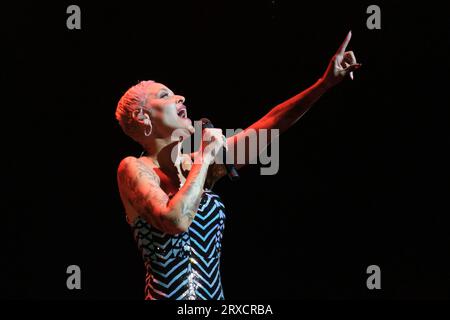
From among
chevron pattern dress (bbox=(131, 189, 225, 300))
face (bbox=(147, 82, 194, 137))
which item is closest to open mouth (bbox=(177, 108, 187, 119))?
face (bbox=(147, 82, 194, 137))

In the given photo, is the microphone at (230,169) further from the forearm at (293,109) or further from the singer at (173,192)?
the forearm at (293,109)

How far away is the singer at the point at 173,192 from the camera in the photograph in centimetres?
223

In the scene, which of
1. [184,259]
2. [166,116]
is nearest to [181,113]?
[166,116]

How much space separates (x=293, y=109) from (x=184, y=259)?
2.28 ft

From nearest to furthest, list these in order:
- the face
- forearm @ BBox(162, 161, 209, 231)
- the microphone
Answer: forearm @ BBox(162, 161, 209, 231) → the microphone → the face

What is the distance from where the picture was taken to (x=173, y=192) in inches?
98.0

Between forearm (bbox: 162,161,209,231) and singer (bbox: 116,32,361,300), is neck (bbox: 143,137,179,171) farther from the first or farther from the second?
forearm (bbox: 162,161,209,231)

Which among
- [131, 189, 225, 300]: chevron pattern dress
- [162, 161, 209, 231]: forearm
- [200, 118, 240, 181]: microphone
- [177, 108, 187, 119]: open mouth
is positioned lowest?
[131, 189, 225, 300]: chevron pattern dress

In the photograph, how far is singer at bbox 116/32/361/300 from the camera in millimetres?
2230

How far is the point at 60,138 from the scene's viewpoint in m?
3.41

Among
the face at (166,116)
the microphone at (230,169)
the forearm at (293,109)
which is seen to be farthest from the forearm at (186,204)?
the forearm at (293,109)

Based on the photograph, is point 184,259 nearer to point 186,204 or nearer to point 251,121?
point 186,204

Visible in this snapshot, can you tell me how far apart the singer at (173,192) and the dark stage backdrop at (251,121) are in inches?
33.6

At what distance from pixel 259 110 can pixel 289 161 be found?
0.29 meters
